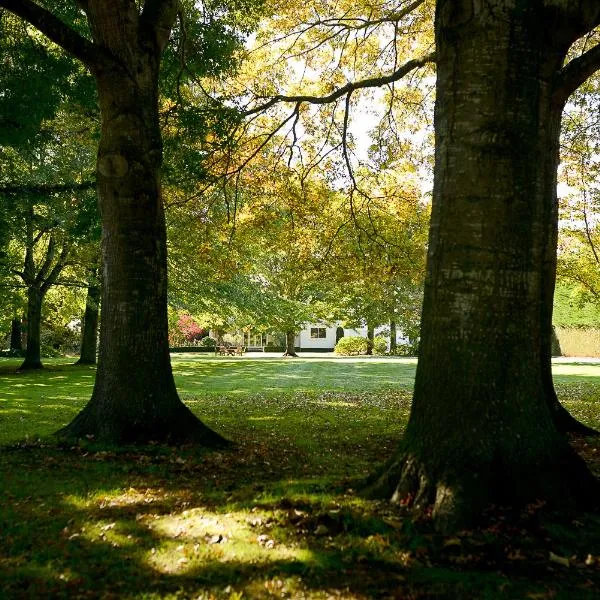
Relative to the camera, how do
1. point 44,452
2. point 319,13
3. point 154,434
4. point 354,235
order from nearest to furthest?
point 44,452
point 154,434
point 319,13
point 354,235

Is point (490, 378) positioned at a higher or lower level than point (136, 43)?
lower

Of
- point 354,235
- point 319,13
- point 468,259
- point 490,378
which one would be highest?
point 319,13

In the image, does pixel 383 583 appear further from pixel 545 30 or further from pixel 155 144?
pixel 155 144

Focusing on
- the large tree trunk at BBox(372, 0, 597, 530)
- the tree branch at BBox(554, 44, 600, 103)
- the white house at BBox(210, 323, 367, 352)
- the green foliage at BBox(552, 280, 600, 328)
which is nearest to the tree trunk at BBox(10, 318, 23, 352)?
the white house at BBox(210, 323, 367, 352)

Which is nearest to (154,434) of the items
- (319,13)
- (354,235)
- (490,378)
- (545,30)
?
(490,378)

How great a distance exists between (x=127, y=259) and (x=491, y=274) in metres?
4.71

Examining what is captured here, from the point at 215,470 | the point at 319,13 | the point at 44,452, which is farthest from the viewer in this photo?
the point at 319,13

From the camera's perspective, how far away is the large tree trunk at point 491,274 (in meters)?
4.36

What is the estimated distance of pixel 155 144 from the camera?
7598mm

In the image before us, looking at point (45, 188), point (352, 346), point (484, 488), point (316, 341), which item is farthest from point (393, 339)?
point (484, 488)

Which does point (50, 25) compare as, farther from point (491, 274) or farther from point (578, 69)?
point (578, 69)

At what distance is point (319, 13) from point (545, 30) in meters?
9.26

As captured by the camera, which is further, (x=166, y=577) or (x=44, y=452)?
(x=44, y=452)

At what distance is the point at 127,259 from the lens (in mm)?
7285
